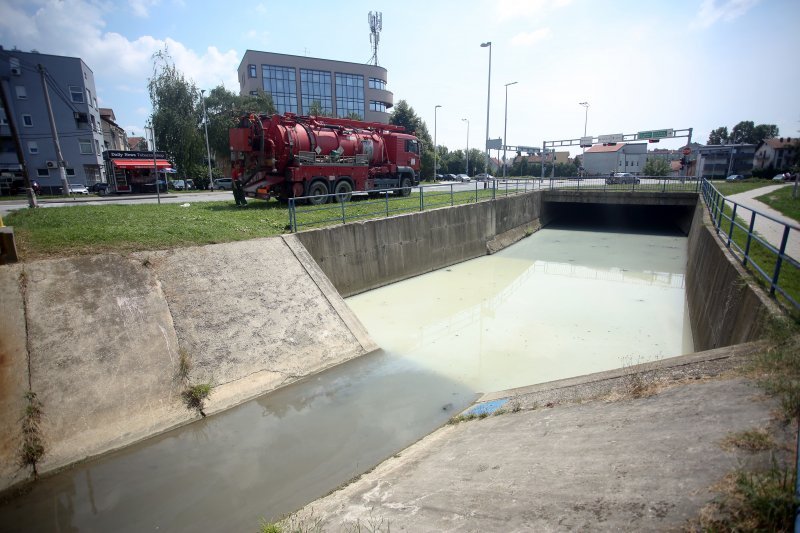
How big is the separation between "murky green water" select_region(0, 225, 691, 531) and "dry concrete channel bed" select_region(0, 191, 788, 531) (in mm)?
479

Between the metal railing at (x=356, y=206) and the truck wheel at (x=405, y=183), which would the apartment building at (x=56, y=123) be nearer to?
the truck wheel at (x=405, y=183)

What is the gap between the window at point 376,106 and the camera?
209 ft

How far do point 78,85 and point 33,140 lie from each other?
676 cm

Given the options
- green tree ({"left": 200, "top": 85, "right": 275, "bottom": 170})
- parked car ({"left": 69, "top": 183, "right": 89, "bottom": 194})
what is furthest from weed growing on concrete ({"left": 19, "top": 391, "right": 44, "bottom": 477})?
green tree ({"left": 200, "top": 85, "right": 275, "bottom": 170})

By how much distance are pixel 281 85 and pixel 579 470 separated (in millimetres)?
62621

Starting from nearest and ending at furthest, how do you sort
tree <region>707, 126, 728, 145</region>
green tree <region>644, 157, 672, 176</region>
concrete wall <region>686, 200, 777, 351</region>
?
concrete wall <region>686, 200, 777, 351</region> → green tree <region>644, 157, 672, 176</region> → tree <region>707, 126, 728, 145</region>

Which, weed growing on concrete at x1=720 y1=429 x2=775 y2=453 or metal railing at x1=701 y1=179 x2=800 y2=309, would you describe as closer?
weed growing on concrete at x1=720 y1=429 x2=775 y2=453

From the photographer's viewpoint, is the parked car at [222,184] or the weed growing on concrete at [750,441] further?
the parked car at [222,184]

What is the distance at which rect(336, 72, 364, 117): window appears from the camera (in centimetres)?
6078

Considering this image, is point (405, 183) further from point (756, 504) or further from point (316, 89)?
point (316, 89)

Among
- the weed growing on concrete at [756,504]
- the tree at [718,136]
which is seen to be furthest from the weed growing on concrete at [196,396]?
the tree at [718,136]

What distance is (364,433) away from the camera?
5.71m

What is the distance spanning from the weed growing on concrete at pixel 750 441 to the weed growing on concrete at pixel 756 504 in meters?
0.26

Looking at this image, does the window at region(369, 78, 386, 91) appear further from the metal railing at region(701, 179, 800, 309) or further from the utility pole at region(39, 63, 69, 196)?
the metal railing at region(701, 179, 800, 309)
